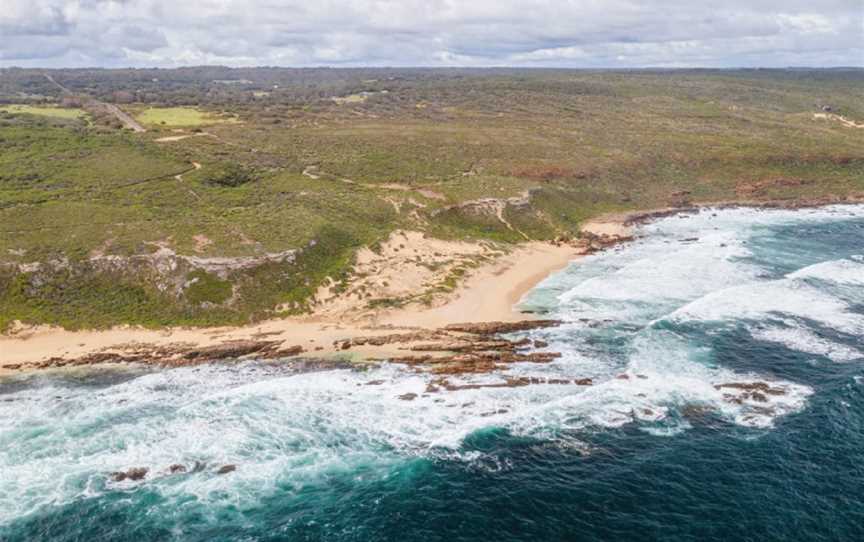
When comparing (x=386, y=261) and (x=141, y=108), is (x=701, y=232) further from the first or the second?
(x=141, y=108)

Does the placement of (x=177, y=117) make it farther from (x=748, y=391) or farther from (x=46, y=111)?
(x=748, y=391)

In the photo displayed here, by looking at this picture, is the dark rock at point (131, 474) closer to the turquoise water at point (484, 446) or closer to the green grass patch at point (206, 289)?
the turquoise water at point (484, 446)

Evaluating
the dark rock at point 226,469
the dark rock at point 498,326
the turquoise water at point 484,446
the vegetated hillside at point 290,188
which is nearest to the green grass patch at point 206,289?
the vegetated hillside at point 290,188

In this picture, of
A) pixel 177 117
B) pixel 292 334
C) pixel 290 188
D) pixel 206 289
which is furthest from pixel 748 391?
pixel 177 117

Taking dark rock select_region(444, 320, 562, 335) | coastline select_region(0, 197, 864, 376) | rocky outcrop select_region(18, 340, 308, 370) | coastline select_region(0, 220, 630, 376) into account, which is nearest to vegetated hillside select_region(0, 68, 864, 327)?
coastline select_region(0, 220, 630, 376)

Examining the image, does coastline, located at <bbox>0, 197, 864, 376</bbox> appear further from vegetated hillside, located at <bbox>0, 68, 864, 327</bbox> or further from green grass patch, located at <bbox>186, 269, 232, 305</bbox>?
green grass patch, located at <bbox>186, 269, 232, 305</bbox>

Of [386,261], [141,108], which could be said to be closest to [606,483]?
[386,261]
